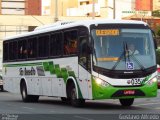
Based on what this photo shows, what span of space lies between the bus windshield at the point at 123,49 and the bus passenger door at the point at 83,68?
0.50 meters

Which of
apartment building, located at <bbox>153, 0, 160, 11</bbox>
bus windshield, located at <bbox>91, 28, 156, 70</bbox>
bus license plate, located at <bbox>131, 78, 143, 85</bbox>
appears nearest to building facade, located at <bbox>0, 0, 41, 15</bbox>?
apartment building, located at <bbox>153, 0, 160, 11</bbox>

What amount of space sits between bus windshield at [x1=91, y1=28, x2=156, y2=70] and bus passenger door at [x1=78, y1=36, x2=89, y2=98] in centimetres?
50

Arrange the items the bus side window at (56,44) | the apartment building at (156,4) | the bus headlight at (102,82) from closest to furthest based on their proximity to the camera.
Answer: the bus headlight at (102,82) < the bus side window at (56,44) < the apartment building at (156,4)

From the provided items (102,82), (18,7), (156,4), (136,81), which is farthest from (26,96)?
(156,4)

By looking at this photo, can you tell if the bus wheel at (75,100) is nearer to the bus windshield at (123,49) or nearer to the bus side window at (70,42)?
the bus side window at (70,42)

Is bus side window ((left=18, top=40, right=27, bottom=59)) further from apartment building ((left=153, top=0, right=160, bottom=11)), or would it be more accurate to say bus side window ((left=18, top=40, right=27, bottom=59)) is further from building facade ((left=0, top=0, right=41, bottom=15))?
apartment building ((left=153, top=0, right=160, bottom=11))

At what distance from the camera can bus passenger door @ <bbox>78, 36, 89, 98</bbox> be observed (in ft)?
67.5

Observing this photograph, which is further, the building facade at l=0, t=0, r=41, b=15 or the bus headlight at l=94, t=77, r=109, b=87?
the building facade at l=0, t=0, r=41, b=15

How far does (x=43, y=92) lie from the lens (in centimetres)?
2484

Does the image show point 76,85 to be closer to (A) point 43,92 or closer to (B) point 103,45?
(B) point 103,45

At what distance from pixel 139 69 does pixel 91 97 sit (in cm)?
191

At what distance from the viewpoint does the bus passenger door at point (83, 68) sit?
20578 millimetres

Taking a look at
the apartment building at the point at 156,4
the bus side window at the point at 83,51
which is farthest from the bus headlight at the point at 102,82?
the apartment building at the point at 156,4

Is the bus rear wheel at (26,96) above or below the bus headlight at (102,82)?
below
